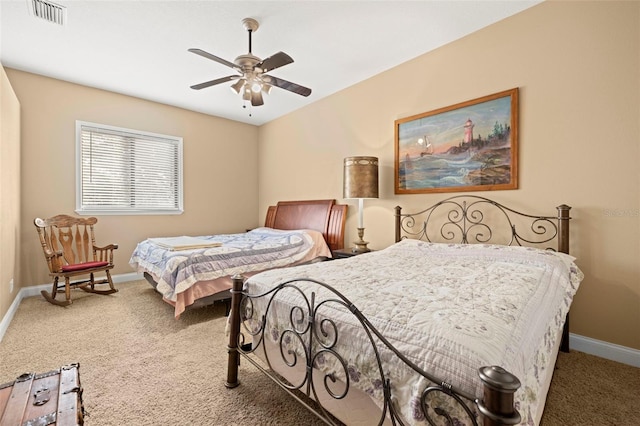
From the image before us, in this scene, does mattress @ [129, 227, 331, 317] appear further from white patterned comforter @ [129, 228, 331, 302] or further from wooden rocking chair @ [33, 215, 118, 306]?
wooden rocking chair @ [33, 215, 118, 306]

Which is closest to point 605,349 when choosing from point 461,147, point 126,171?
point 461,147

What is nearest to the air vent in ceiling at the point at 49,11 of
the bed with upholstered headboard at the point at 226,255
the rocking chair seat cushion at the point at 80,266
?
the bed with upholstered headboard at the point at 226,255

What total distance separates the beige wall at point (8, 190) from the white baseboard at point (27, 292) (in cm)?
7

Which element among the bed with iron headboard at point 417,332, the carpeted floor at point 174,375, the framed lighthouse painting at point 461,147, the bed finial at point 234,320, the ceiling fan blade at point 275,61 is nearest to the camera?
the bed with iron headboard at point 417,332

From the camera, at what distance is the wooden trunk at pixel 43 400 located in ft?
2.97

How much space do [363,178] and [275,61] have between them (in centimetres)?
153

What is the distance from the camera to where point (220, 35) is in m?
2.80

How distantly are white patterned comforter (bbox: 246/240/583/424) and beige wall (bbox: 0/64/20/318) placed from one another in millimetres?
2712

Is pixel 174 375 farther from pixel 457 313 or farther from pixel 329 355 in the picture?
pixel 457 313

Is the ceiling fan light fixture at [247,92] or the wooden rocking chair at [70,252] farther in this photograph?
the wooden rocking chair at [70,252]

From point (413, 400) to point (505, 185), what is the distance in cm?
232

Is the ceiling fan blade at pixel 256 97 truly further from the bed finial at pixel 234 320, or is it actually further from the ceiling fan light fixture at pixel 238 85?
the bed finial at pixel 234 320

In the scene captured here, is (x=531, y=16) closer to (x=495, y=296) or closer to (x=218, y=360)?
(x=495, y=296)

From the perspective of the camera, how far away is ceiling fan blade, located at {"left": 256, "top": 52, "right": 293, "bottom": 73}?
2.30 metres
